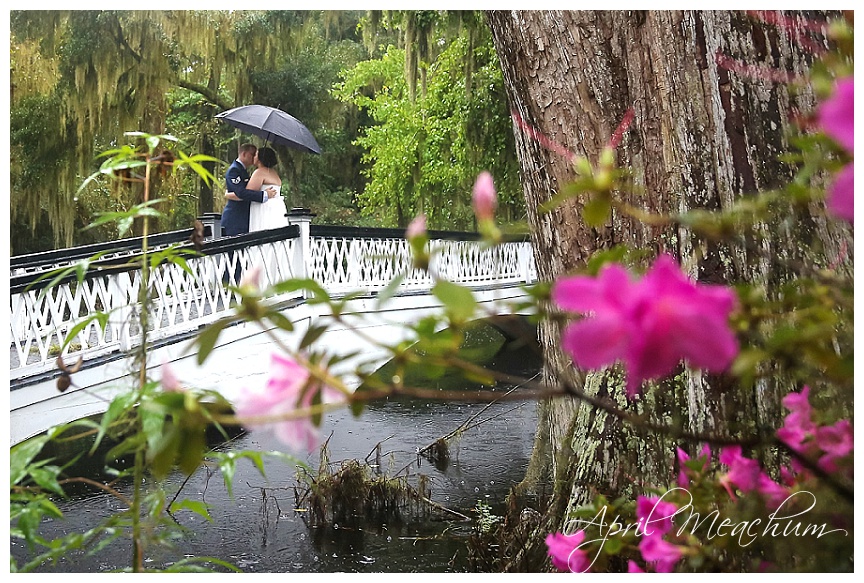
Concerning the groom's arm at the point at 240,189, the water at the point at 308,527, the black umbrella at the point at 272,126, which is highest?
the black umbrella at the point at 272,126

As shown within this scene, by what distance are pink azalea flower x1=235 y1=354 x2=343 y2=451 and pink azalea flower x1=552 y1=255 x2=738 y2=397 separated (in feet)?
0.50

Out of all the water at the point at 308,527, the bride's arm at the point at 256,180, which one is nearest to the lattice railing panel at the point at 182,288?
the bride's arm at the point at 256,180

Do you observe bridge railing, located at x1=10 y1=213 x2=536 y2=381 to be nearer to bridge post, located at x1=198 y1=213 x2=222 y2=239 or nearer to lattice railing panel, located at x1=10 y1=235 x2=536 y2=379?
lattice railing panel, located at x1=10 y1=235 x2=536 y2=379

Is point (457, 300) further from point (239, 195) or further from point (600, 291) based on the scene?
point (239, 195)

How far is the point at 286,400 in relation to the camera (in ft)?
1.27

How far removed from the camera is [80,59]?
5691 mm

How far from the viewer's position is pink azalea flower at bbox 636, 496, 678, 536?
608 mm

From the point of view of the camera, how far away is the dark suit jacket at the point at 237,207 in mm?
4043

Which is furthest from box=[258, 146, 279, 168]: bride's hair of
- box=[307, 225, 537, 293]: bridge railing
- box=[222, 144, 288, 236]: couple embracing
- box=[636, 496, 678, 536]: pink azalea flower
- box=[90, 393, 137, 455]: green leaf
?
box=[636, 496, 678, 536]: pink azalea flower

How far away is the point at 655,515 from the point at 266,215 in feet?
11.6

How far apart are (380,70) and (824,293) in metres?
7.59

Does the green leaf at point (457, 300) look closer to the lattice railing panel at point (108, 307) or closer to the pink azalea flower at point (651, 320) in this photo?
the pink azalea flower at point (651, 320)

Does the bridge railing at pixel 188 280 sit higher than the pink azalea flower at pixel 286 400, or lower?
lower

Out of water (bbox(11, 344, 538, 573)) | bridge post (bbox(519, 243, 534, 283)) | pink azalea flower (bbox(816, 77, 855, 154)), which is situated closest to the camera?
pink azalea flower (bbox(816, 77, 855, 154))
